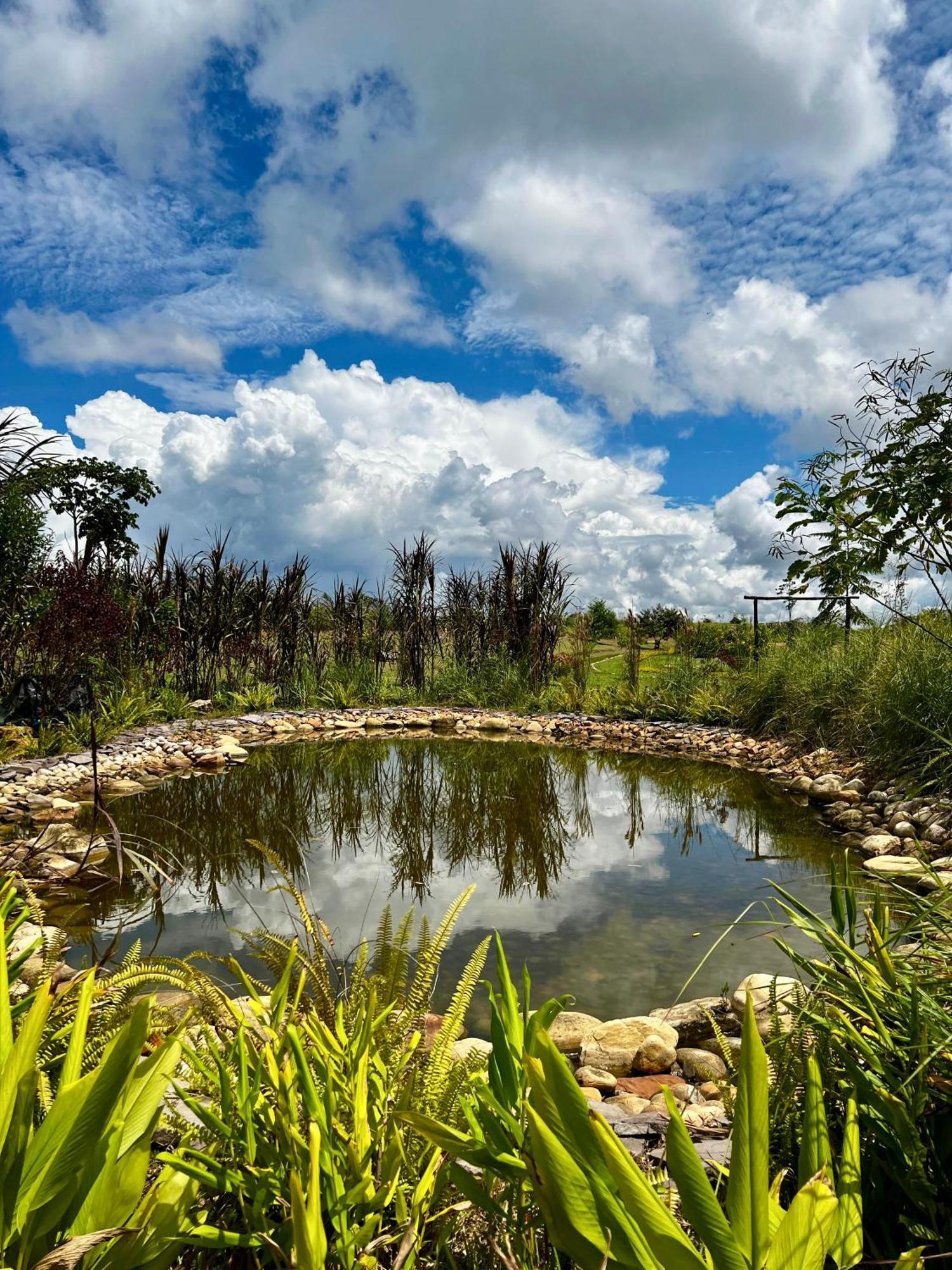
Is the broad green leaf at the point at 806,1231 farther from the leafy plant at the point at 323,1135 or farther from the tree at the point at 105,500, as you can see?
the tree at the point at 105,500

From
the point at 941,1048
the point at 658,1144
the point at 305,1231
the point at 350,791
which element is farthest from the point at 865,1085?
the point at 350,791

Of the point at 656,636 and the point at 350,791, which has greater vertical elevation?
the point at 656,636

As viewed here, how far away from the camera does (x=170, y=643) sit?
498 inches

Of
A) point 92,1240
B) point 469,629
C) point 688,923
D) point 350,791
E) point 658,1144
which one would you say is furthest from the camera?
point 469,629

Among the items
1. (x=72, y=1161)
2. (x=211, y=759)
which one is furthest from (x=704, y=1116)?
(x=211, y=759)

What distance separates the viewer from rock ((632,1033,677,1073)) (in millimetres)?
2605

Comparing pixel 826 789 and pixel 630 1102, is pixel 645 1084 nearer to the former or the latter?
pixel 630 1102

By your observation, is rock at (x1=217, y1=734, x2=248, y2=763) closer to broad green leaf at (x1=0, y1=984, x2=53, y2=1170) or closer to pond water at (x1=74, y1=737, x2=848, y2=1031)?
pond water at (x1=74, y1=737, x2=848, y2=1031)

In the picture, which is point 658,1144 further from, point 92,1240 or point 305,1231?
point 92,1240

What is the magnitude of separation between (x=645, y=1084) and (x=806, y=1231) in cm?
223

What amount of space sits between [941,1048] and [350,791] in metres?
6.87

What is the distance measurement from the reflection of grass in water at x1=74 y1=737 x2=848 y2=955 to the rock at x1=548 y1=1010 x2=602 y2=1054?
57.6 inches

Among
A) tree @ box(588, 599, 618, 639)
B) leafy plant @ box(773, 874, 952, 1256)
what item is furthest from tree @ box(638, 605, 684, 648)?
leafy plant @ box(773, 874, 952, 1256)

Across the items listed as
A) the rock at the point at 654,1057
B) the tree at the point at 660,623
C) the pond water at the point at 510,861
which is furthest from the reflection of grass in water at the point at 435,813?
the tree at the point at 660,623
